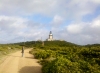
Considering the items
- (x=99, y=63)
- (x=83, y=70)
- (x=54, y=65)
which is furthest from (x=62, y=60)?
(x=99, y=63)

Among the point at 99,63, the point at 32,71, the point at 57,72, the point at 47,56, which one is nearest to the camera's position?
the point at 57,72

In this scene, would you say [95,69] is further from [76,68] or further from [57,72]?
[57,72]

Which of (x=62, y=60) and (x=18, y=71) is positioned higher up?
(x=62, y=60)

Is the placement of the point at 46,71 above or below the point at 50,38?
below

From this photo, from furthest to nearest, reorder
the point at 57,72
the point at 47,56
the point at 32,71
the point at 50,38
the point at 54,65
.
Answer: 1. the point at 50,38
2. the point at 47,56
3. the point at 32,71
4. the point at 54,65
5. the point at 57,72

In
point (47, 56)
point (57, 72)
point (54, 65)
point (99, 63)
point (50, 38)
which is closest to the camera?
point (57, 72)

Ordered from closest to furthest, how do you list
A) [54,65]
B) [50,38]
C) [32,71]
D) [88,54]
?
[54,65] < [32,71] < [88,54] < [50,38]

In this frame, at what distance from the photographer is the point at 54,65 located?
51.4 feet

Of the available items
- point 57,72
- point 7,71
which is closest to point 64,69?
point 57,72

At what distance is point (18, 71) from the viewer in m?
19.0

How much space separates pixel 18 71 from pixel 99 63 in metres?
7.26

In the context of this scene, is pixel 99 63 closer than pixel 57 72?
No

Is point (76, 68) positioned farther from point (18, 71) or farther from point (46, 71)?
point (18, 71)

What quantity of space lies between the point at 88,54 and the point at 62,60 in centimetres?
597
